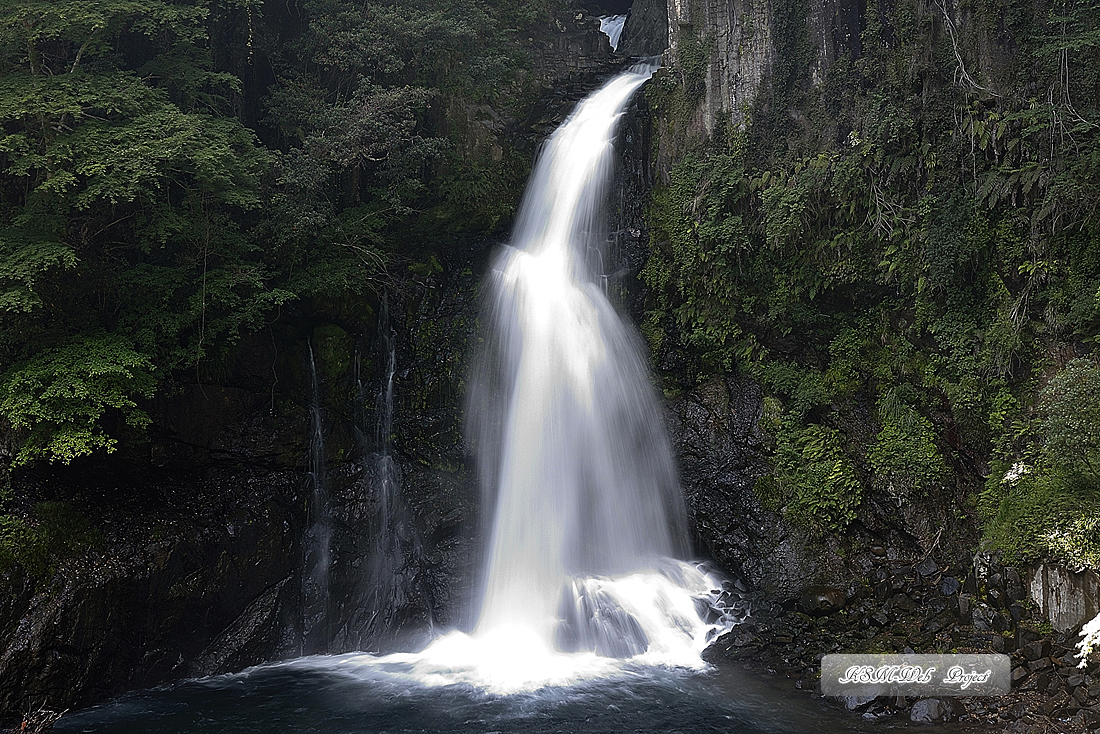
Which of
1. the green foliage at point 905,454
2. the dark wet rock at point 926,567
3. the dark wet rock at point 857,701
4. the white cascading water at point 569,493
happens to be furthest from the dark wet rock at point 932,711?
the green foliage at point 905,454

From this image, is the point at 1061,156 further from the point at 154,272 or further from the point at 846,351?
the point at 154,272

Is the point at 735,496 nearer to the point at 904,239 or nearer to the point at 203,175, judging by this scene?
the point at 904,239

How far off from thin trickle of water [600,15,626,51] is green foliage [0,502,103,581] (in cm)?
2136

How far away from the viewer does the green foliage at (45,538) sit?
32.2 ft

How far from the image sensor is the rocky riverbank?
8.53 meters

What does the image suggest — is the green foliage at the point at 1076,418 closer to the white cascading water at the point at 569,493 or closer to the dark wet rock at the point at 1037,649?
the dark wet rock at the point at 1037,649

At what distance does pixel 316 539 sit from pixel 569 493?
4.51m

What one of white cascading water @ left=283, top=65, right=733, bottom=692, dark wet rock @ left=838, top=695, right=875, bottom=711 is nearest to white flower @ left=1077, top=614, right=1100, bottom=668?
dark wet rock @ left=838, top=695, right=875, bottom=711

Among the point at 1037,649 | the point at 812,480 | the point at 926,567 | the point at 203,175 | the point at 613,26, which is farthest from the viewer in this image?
the point at 613,26

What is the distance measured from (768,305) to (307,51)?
440 inches

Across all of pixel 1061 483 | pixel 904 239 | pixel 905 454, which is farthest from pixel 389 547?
pixel 1061 483

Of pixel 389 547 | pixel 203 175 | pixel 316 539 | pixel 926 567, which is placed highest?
pixel 203 175

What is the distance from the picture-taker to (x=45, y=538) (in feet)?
33.3

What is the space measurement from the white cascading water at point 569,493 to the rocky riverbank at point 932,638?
37.2 inches
